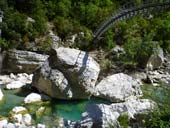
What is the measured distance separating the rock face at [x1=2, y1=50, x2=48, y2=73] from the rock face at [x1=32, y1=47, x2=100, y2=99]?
4.01 meters

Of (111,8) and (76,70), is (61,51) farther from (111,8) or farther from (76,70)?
(111,8)

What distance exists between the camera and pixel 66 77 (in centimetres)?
2130

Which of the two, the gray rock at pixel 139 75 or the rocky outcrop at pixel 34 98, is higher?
the gray rock at pixel 139 75

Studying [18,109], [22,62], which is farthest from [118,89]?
[22,62]

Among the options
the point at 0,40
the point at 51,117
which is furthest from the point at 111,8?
the point at 51,117

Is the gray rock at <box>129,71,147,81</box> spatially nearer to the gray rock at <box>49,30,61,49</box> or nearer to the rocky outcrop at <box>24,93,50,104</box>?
the gray rock at <box>49,30,61,49</box>

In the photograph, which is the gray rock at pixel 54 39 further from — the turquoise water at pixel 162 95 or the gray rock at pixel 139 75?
the turquoise water at pixel 162 95

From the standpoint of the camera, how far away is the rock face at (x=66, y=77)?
2091cm

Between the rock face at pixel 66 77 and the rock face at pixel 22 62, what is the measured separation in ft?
13.2

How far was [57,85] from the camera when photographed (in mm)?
20859

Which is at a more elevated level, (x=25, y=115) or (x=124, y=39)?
(x=124, y=39)

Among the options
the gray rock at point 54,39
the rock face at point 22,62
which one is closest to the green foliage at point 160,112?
the rock face at point 22,62

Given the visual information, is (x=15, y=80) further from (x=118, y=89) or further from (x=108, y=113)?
(x=108, y=113)

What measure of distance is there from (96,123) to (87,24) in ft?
78.7
